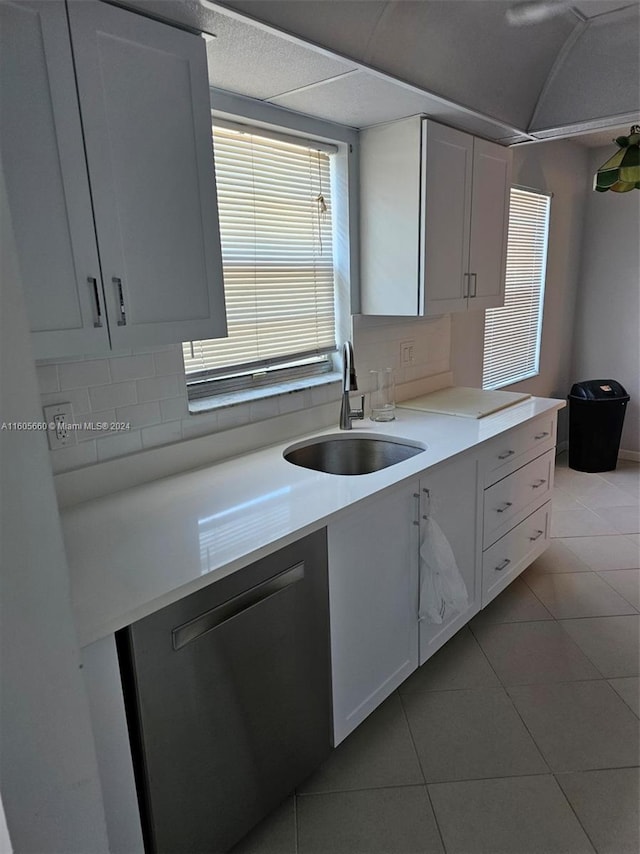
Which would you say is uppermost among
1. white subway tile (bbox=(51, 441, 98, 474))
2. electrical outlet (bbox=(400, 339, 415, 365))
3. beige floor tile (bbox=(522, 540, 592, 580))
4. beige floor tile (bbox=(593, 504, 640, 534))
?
electrical outlet (bbox=(400, 339, 415, 365))

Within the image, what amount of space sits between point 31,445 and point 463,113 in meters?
2.22

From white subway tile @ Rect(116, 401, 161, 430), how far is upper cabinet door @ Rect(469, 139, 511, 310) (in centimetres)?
170

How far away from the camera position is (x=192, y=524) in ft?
4.95

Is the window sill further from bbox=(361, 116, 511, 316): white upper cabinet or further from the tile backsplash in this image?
bbox=(361, 116, 511, 316): white upper cabinet

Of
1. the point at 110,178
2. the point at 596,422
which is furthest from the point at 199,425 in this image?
the point at 596,422

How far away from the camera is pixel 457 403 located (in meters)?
2.81

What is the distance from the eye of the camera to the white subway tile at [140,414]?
1767mm

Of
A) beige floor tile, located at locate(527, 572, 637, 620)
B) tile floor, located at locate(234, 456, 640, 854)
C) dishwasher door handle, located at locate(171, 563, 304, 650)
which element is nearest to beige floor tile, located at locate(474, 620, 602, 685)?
tile floor, located at locate(234, 456, 640, 854)

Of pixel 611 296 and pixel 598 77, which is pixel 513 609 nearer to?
pixel 598 77

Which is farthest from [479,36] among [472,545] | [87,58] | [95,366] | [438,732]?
[438,732]

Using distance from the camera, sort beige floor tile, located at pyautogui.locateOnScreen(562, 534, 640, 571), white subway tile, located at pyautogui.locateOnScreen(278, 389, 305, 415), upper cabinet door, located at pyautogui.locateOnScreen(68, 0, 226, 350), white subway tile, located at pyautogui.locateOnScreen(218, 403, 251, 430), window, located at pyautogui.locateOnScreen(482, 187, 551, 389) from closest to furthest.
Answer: upper cabinet door, located at pyautogui.locateOnScreen(68, 0, 226, 350) → white subway tile, located at pyautogui.locateOnScreen(218, 403, 251, 430) → white subway tile, located at pyautogui.locateOnScreen(278, 389, 305, 415) → beige floor tile, located at pyautogui.locateOnScreen(562, 534, 640, 571) → window, located at pyautogui.locateOnScreen(482, 187, 551, 389)

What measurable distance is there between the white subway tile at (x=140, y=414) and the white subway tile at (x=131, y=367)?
0.10 meters

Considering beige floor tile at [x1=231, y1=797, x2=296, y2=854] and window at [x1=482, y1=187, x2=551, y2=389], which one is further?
window at [x1=482, y1=187, x2=551, y2=389]

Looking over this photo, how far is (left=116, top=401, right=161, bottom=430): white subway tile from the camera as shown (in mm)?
1767
